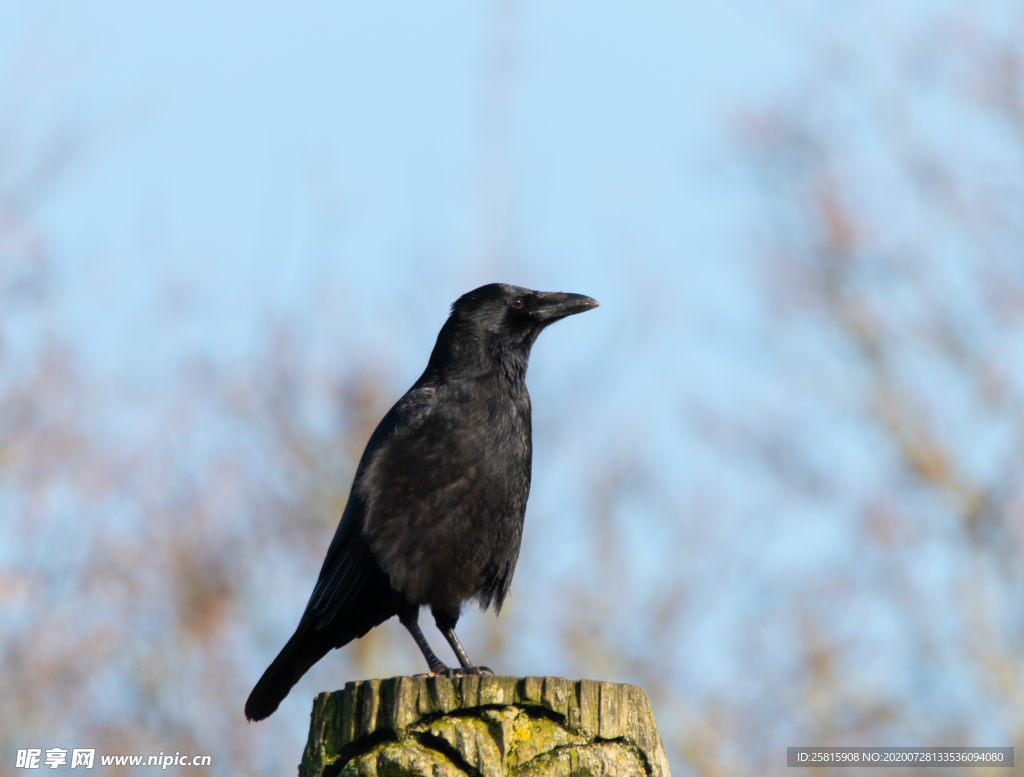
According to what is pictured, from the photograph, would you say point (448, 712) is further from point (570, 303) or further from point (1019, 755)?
point (1019, 755)

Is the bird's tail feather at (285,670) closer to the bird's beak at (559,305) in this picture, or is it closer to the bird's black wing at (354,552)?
the bird's black wing at (354,552)

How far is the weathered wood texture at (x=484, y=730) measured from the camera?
2908 millimetres

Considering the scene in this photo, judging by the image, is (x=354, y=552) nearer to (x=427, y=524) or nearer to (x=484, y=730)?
(x=427, y=524)

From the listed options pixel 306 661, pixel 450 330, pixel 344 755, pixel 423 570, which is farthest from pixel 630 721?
pixel 450 330

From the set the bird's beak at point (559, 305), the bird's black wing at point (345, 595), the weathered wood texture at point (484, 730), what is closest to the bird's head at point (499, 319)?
the bird's beak at point (559, 305)

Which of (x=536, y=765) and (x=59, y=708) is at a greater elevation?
(x=59, y=708)

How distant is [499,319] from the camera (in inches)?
225

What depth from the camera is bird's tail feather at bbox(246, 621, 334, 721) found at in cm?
462

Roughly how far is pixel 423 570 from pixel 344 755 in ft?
6.04

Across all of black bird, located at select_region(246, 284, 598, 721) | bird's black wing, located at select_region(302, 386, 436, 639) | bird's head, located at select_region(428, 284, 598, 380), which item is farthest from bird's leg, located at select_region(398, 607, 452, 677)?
bird's head, located at select_region(428, 284, 598, 380)

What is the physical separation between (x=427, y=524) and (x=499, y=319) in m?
1.33

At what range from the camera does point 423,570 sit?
4.85 m

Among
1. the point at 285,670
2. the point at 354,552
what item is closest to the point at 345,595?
the point at 354,552

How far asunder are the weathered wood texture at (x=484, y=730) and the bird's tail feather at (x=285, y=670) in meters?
1.59
